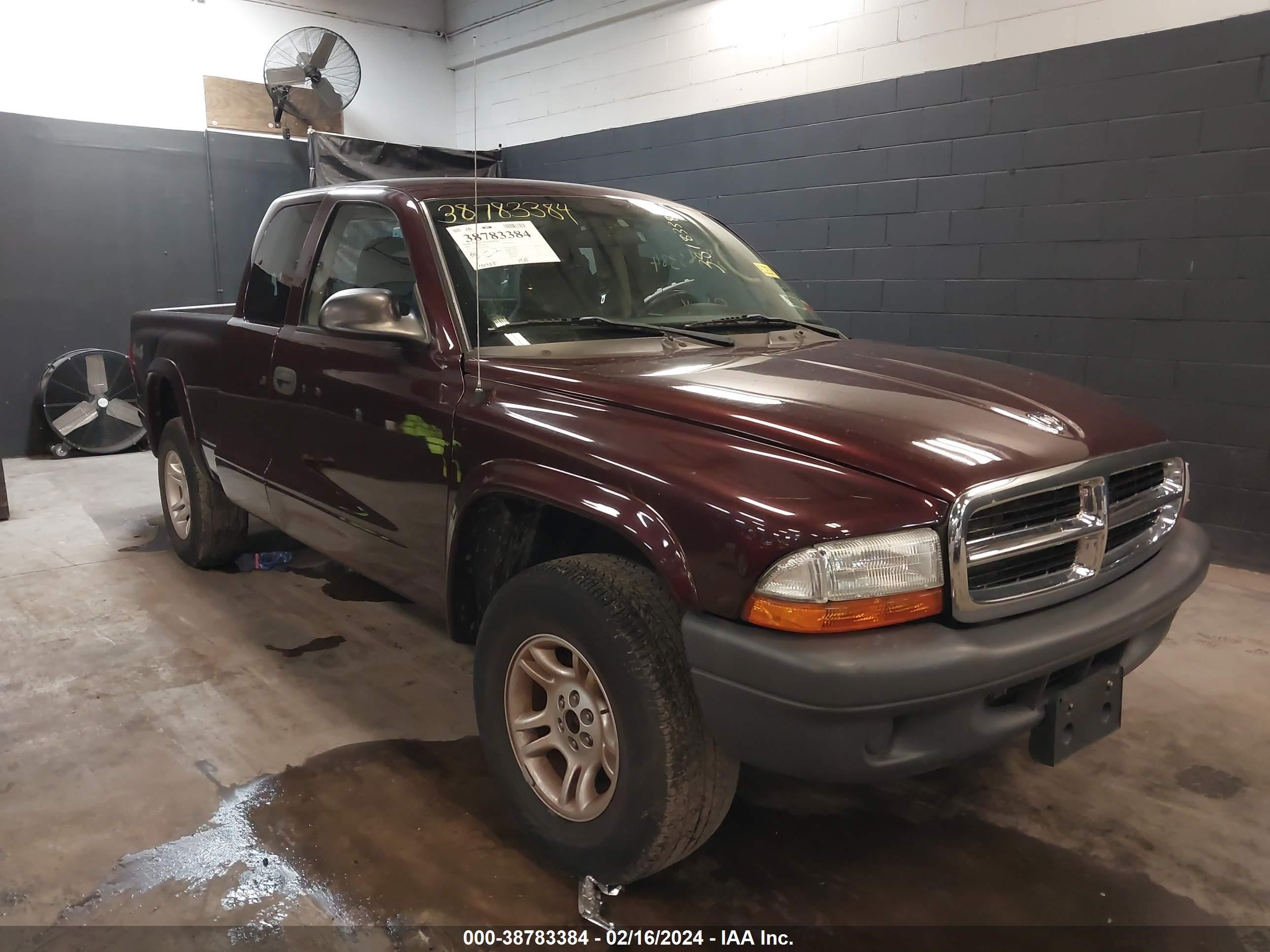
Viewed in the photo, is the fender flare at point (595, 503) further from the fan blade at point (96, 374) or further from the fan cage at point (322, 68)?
the fan cage at point (322, 68)

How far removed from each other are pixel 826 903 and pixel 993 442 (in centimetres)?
114

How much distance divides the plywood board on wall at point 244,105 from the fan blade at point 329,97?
0.25 ft

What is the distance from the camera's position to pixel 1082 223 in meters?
4.90

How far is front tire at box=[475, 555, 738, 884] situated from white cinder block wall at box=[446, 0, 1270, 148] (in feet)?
9.47

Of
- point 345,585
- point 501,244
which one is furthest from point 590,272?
point 345,585

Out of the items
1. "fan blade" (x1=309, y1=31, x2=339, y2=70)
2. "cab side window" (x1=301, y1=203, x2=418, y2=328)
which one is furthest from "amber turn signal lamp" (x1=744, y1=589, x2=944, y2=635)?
"fan blade" (x1=309, y1=31, x2=339, y2=70)

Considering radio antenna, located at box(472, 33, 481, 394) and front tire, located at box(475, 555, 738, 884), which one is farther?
radio antenna, located at box(472, 33, 481, 394)

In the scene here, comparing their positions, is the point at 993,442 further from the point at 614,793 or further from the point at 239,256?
the point at 239,256

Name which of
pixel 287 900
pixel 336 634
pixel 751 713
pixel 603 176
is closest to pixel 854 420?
pixel 751 713

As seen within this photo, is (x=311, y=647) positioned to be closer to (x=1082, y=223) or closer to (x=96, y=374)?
(x=1082, y=223)

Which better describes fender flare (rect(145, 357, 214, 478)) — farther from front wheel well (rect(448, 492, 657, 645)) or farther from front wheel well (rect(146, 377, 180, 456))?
front wheel well (rect(448, 492, 657, 645))

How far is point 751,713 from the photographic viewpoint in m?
1.71

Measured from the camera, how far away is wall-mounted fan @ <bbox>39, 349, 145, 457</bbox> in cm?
726

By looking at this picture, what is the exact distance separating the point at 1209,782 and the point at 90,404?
783 cm
